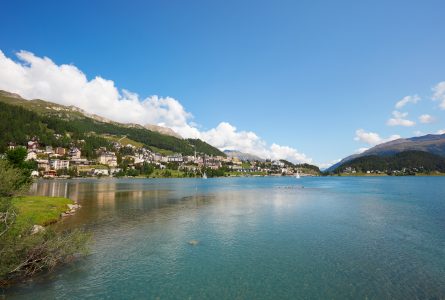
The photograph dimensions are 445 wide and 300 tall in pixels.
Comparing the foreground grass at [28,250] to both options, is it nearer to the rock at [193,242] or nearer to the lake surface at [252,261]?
the lake surface at [252,261]

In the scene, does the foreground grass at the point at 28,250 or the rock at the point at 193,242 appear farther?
the rock at the point at 193,242

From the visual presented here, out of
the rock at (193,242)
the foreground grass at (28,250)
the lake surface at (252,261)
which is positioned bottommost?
the lake surface at (252,261)

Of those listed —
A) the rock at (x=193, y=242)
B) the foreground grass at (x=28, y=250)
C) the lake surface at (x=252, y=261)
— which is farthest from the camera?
the rock at (x=193, y=242)

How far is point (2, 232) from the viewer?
25469mm

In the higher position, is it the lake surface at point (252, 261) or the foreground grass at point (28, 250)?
the foreground grass at point (28, 250)

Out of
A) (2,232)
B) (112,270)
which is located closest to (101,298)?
(112,270)

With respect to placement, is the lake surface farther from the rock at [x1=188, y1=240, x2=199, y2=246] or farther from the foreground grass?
the foreground grass

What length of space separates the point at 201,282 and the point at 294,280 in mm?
9346

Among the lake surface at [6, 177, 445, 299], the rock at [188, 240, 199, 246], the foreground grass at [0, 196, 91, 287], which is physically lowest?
the lake surface at [6, 177, 445, 299]

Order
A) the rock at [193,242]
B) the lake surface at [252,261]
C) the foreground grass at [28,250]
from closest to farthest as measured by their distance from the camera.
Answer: the foreground grass at [28,250], the lake surface at [252,261], the rock at [193,242]

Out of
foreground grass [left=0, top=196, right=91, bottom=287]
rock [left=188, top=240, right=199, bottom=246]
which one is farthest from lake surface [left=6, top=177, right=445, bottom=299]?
foreground grass [left=0, top=196, right=91, bottom=287]

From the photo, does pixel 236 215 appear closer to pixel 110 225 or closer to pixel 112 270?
pixel 110 225

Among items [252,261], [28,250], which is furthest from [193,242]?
[28,250]

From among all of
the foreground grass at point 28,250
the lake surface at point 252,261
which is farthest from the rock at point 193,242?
the foreground grass at point 28,250
